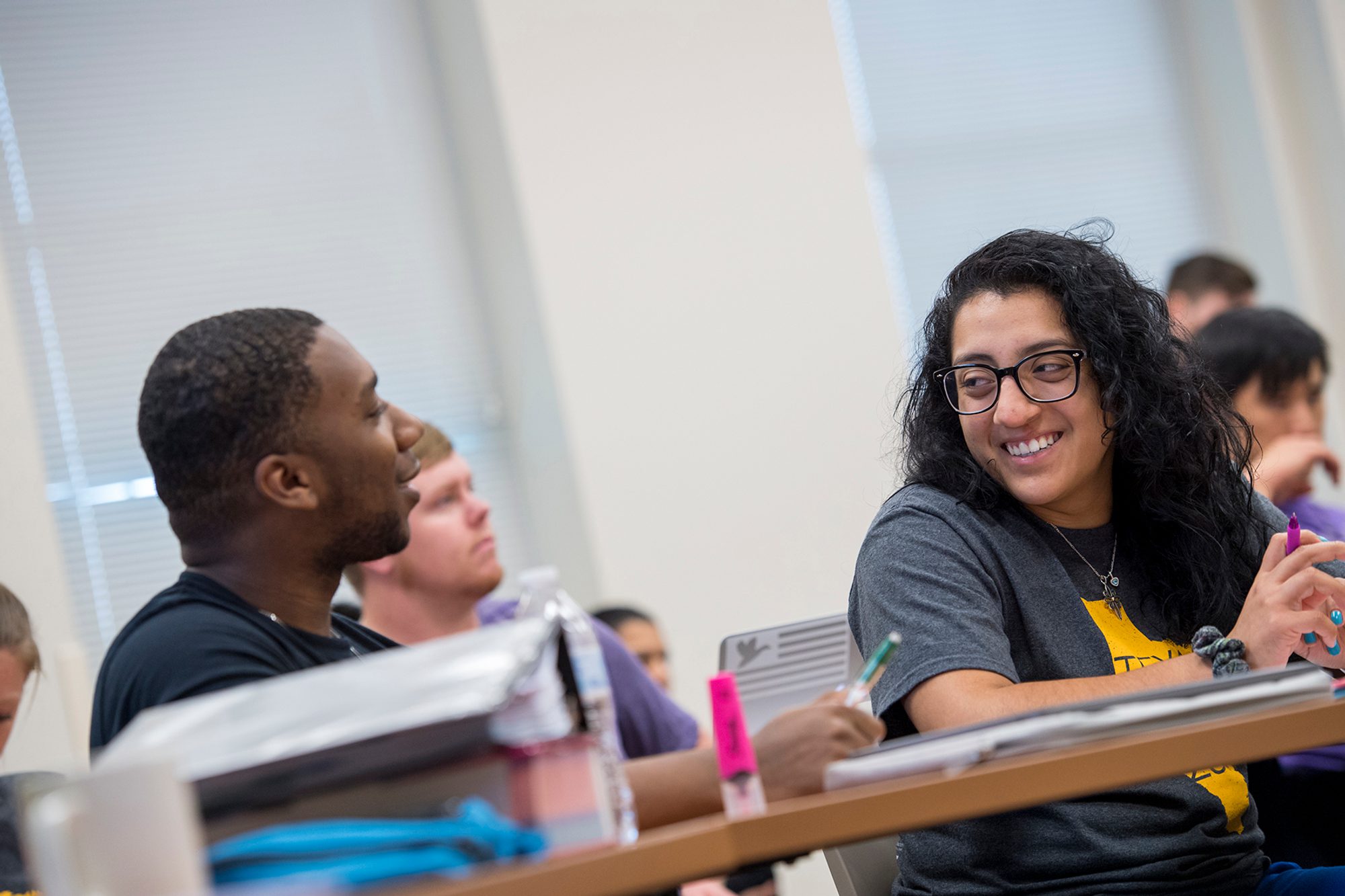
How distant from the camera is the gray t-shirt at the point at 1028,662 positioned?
147 cm

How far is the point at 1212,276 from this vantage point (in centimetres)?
378

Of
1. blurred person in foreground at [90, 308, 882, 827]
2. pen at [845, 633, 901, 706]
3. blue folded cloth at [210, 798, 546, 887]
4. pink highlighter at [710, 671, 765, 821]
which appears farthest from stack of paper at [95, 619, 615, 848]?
blurred person in foreground at [90, 308, 882, 827]

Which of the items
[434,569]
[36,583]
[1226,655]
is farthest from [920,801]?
[36,583]

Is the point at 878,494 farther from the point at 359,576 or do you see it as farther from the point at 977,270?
the point at 977,270

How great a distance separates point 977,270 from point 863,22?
267 cm

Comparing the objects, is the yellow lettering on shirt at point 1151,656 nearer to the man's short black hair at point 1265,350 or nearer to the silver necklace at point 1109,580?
the silver necklace at point 1109,580

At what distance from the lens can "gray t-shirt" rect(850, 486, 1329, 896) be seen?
147 centimetres

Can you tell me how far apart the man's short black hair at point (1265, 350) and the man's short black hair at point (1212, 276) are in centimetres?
97

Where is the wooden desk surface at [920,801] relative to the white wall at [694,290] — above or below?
below

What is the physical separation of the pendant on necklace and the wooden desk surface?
659mm

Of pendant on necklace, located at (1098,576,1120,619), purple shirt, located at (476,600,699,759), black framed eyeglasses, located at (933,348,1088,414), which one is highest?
black framed eyeglasses, located at (933,348,1088,414)

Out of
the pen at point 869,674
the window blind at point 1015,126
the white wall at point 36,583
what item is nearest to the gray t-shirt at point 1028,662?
the pen at point 869,674

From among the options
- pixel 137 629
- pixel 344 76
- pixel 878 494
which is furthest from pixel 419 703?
pixel 344 76

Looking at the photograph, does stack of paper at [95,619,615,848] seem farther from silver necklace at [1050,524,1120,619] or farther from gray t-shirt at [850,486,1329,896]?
silver necklace at [1050,524,1120,619]
